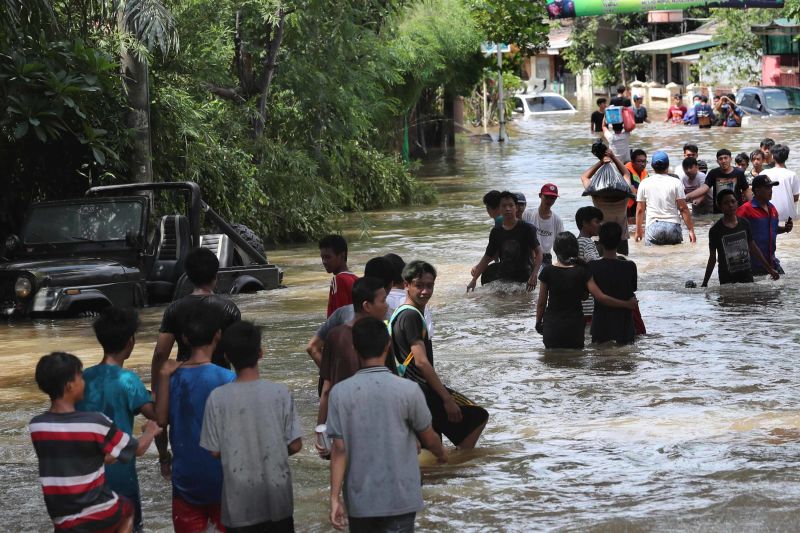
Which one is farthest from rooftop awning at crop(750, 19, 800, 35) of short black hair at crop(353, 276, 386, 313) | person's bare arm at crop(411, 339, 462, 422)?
Result: short black hair at crop(353, 276, 386, 313)

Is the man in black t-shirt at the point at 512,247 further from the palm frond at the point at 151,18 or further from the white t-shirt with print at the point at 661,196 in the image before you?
the palm frond at the point at 151,18

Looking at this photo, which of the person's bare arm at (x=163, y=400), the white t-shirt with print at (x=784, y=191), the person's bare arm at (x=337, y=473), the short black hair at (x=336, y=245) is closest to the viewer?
the person's bare arm at (x=337, y=473)

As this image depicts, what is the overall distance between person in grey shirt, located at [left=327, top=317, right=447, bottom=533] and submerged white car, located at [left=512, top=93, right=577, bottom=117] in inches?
2282

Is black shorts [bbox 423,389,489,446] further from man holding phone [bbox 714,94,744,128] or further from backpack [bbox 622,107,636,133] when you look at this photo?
man holding phone [bbox 714,94,744,128]

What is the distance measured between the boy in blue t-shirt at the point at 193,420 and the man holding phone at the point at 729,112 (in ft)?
135

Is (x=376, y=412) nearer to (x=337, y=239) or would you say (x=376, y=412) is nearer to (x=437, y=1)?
(x=337, y=239)

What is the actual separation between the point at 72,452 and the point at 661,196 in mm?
13335

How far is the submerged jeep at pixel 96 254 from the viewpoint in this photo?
13719mm

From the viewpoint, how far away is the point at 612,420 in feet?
30.5

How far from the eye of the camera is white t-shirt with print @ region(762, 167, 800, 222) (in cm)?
1744

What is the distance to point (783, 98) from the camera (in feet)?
156

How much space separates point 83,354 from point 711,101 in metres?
45.5

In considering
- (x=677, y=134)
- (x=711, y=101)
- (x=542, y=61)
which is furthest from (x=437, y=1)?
(x=542, y=61)

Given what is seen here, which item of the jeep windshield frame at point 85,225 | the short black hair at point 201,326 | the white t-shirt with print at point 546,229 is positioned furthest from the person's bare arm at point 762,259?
the short black hair at point 201,326
